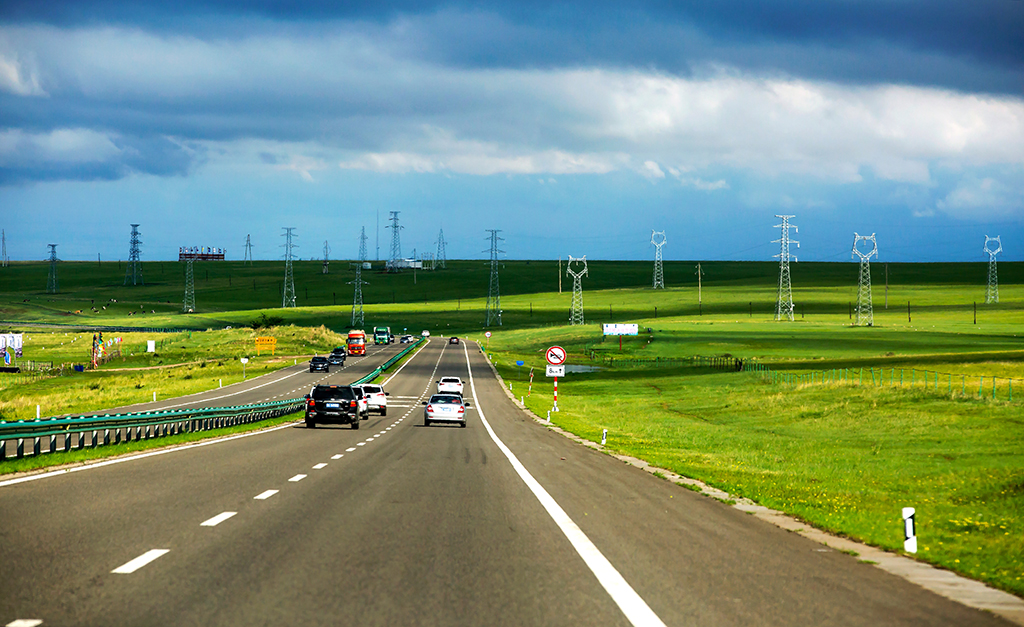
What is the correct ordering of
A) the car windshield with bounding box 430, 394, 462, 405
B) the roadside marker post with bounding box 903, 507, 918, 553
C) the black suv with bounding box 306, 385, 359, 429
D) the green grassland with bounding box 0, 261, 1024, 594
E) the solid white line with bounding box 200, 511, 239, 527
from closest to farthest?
1. the roadside marker post with bounding box 903, 507, 918, 553
2. the solid white line with bounding box 200, 511, 239, 527
3. the green grassland with bounding box 0, 261, 1024, 594
4. the black suv with bounding box 306, 385, 359, 429
5. the car windshield with bounding box 430, 394, 462, 405

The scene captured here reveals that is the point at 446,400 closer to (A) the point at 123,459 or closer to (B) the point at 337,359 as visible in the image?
(A) the point at 123,459

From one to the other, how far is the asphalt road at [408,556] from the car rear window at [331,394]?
668 inches

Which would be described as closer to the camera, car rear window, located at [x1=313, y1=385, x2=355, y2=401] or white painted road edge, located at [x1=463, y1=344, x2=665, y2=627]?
white painted road edge, located at [x1=463, y1=344, x2=665, y2=627]

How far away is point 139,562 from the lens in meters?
9.38

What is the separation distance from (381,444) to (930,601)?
21.5 meters

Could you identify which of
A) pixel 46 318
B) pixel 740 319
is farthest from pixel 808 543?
pixel 46 318

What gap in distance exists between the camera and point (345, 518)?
12922 millimetres

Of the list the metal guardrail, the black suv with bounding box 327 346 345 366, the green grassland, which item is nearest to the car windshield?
the green grassland

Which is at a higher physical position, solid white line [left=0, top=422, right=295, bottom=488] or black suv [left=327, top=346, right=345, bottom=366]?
solid white line [left=0, top=422, right=295, bottom=488]

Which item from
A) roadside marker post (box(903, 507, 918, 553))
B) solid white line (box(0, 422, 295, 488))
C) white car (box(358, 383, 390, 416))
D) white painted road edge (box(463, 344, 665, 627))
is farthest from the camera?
white car (box(358, 383, 390, 416))

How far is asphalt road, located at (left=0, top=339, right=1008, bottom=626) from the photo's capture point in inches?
307

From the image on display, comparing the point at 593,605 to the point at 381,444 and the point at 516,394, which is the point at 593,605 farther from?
the point at 516,394

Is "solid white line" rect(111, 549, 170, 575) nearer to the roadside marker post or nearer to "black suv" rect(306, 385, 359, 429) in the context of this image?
the roadside marker post

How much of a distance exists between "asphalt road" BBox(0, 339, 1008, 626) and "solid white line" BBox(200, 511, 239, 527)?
0.06 meters
